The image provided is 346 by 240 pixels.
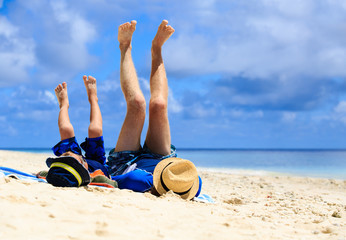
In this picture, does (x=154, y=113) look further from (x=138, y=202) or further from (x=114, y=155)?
(x=138, y=202)

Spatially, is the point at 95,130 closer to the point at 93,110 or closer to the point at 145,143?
the point at 93,110

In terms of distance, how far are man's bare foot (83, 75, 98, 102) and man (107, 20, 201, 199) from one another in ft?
3.04

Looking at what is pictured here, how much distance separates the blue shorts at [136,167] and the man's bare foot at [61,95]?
4.49ft

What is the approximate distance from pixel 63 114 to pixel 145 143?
1282 mm

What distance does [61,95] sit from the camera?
488 cm

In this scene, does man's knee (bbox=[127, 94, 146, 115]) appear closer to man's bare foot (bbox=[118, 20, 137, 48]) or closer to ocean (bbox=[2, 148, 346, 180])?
man's bare foot (bbox=[118, 20, 137, 48])

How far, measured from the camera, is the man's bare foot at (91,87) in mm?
4775

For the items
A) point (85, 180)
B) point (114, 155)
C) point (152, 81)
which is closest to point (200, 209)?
point (85, 180)

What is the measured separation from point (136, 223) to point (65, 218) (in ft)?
1.43

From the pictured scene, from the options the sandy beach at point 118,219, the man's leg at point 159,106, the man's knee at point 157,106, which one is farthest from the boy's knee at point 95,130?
the sandy beach at point 118,219

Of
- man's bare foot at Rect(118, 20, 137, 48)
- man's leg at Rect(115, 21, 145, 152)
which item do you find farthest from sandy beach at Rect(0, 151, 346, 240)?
man's bare foot at Rect(118, 20, 137, 48)

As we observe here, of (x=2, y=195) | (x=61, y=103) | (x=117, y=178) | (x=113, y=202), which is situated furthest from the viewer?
(x=61, y=103)

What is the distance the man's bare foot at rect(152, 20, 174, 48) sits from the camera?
4207 millimetres

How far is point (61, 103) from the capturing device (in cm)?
486
